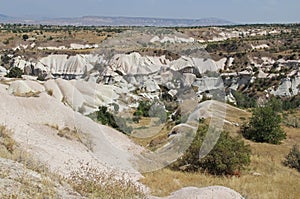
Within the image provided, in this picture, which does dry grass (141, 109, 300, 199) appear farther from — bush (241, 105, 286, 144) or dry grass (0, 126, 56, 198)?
bush (241, 105, 286, 144)

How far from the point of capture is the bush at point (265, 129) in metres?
21.2

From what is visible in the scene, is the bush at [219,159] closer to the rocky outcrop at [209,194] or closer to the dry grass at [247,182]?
the dry grass at [247,182]

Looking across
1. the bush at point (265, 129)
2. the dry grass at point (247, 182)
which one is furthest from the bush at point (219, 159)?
the bush at point (265, 129)

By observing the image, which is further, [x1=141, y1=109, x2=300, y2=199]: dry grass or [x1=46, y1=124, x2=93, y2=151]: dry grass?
[x1=46, y1=124, x2=93, y2=151]: dry grass

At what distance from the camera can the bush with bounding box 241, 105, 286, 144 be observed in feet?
69.7

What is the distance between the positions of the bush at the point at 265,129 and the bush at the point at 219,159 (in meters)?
9.35

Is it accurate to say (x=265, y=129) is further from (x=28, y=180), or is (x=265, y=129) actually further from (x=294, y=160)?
(x=28, y=180)

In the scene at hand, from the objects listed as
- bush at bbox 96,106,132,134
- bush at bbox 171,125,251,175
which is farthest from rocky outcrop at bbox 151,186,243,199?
bush at bbox 96,106,132,134

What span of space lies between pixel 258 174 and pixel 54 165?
6090mm

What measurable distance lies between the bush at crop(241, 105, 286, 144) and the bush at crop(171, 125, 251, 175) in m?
9.35

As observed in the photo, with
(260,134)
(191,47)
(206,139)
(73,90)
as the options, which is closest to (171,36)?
(191,47)

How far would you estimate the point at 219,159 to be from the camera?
11359mm

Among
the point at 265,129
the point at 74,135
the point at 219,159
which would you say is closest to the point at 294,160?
the point at 219,159

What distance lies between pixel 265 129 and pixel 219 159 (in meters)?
10.9
